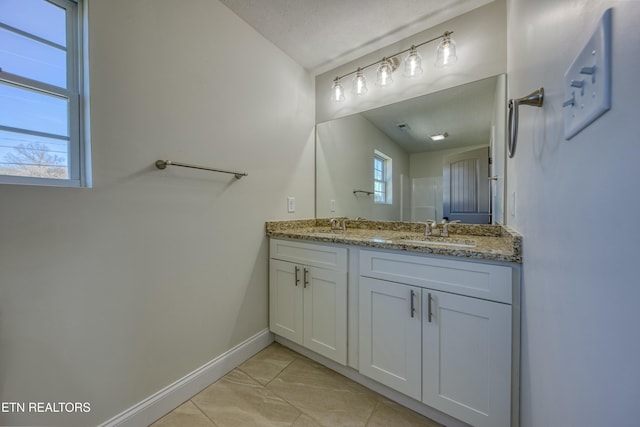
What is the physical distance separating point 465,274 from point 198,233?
1.45 m

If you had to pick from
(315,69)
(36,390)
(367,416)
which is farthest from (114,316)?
(315,69)

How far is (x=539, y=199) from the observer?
0.77 meters

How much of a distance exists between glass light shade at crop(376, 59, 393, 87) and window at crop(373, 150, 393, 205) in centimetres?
53

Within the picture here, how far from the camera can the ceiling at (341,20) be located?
5.16ft

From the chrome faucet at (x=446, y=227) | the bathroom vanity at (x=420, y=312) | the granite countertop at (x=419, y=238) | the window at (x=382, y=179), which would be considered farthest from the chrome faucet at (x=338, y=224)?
the chrome faucet at (x=446, y=227)

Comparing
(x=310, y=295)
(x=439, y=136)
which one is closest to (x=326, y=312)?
(x=310, y=295)

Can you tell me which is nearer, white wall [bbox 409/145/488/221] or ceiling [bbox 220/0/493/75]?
ceiling [bbox 220/0/493/75]

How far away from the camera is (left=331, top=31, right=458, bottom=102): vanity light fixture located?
1.64 metres

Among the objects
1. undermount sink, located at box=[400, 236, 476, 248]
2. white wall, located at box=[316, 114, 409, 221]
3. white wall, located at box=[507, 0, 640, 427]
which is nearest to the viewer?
white wall, located at box=[507, 0, 640, 427]

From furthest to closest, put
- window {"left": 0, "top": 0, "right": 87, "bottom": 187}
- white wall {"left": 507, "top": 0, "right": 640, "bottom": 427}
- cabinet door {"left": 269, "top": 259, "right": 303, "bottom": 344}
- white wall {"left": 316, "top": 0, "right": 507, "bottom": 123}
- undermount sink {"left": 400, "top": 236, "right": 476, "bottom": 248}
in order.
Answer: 1. cabinet door {"left": 269, "top": 259, "right": 303, "bottom": 344}
2. white wall {"left": 316, "top": 0, "right": 507, "bottom": 123}
3. undermount sink {"left": 400, "top": 236, "right": 476, "bottom": 248}
4. window {"left": 0, "top": 0, "right": 87, "bottom": 187}
5. white wall {"left": 507, "top": 0, "right": 640, "bottom": 427}

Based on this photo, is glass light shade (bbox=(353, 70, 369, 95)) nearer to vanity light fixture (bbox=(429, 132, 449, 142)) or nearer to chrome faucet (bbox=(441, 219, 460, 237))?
vanity light fixture (bbox=(429, 132, 449, 142))

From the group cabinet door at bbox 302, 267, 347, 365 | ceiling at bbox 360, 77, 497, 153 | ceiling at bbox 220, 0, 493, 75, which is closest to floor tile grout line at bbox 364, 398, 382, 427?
cabinet door at bbox 302, 267, 347, 365

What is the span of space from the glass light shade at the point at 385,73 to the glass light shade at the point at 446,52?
349 mm

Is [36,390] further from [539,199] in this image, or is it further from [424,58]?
[424,58]
